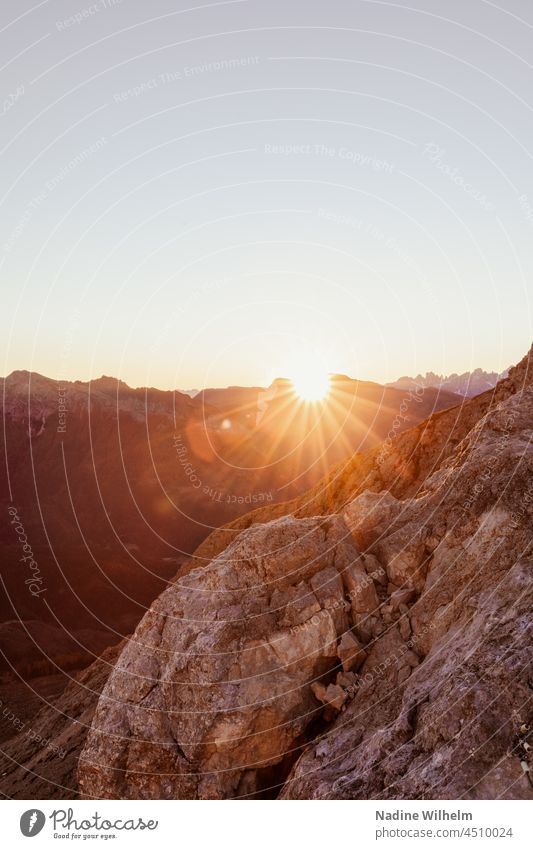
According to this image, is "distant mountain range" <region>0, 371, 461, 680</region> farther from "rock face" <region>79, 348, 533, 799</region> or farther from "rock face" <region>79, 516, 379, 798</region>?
"rock face" <region>79, 348, 533, 799</region>

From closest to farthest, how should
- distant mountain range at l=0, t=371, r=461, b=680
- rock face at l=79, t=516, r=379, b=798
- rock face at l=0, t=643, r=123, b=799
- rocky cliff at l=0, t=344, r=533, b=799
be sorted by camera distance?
1. rocky cliff at l=0, t=344, r=533, b=799
2. rock face at l=79, t=516, r=379, b=798
3. rock face at l=0, t=643, r=123, b=799
4. distant mountain range at l=0, t=371, r=461, b=680

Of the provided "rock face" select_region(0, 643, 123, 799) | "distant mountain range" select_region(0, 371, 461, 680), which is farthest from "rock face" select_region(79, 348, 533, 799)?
"distant mountain range" select_region(0, 371, 461, 680)

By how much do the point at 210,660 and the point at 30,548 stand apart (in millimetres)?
74677

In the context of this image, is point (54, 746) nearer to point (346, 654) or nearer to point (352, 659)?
point (346, 654)

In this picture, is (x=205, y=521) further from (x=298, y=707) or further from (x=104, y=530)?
(x=298, y=707)

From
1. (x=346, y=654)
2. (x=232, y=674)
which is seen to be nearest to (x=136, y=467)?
(x=232, y=674)

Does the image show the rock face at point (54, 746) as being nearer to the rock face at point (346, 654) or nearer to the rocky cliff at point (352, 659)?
the rocky cliff at point (352, 659)

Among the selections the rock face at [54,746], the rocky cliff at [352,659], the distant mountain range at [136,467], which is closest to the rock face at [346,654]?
the rocky cliff at [352,659]

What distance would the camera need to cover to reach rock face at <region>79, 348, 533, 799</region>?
34.3ft

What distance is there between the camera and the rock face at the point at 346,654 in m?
10.5

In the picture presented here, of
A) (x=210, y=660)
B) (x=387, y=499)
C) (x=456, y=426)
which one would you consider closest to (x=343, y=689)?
(x=210, y=660)

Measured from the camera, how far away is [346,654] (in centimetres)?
1414
